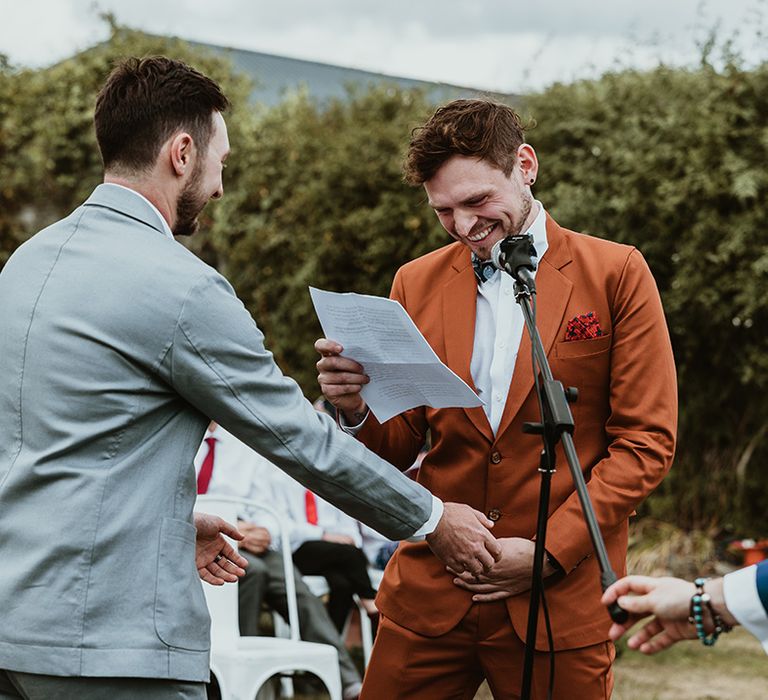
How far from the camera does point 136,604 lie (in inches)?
86.1

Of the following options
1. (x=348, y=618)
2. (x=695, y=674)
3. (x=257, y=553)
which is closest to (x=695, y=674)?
(x=695, y=674)

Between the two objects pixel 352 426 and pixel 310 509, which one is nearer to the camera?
pixel 352 426

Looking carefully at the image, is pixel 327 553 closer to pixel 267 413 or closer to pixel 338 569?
pixel 338 569

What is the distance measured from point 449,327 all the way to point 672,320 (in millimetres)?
5371

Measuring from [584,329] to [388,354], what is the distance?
501 millimetres

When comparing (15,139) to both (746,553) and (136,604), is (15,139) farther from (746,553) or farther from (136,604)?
(136,604)

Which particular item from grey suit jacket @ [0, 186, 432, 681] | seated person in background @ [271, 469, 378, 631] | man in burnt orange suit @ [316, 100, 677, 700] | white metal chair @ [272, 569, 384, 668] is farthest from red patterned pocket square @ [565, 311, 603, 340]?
seated person in background @ [271, 469, 378, 631]

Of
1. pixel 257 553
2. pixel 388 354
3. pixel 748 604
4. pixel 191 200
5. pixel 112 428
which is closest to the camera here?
pixel 748 604

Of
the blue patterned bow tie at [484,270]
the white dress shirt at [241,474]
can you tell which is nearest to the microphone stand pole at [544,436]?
the blue patterned bow tie at [484,270]

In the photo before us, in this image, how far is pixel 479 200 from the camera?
2.85 m

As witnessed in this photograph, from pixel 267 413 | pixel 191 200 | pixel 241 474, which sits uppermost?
pixel 191 200

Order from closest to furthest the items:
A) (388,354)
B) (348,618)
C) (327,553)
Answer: (388,354), (327,553), (348,618)

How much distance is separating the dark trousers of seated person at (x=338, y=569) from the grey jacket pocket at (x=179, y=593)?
13.6ft

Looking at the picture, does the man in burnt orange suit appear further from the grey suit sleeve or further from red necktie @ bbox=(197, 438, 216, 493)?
red necktie @ bbox=(197, 438, 216, 493)
